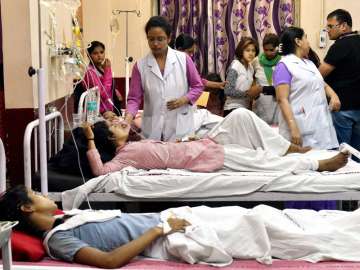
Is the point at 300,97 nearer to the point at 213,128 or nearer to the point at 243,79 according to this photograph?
the point at 213,128

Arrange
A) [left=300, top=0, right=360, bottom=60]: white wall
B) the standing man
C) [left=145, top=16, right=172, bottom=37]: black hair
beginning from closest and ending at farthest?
[left=145, top=16, right=172, bottom=37]: black hair → the standing man → [left=300, top=0, right=360, bottom=60]: white wall

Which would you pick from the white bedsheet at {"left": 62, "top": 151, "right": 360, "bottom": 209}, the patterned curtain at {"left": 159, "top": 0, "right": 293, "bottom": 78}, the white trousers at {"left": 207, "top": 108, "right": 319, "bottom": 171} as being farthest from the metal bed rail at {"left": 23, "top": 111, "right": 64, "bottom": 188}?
the patterned curtain at {"left": 159, "top": 0, "right": 293, "bottom": 78}

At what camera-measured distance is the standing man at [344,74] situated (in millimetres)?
4039

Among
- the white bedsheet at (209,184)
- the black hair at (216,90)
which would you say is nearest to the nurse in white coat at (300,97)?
the white bedsheet at (209,184)

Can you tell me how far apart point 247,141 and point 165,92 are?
2.14ft

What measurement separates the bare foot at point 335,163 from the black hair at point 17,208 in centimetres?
172

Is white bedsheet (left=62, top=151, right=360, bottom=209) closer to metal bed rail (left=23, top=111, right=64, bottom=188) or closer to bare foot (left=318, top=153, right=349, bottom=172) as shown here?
bare foot (left=318, top=153, right=349, bottom=172)

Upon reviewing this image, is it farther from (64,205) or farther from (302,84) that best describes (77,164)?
(302,84)

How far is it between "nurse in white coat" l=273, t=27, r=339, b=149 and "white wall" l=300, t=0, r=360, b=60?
109 inches

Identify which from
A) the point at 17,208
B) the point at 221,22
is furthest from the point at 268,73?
the point at 17,208

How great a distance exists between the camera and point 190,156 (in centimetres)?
322

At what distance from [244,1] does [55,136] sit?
139 inches

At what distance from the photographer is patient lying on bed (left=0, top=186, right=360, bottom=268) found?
2041mm

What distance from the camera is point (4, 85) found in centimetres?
336
